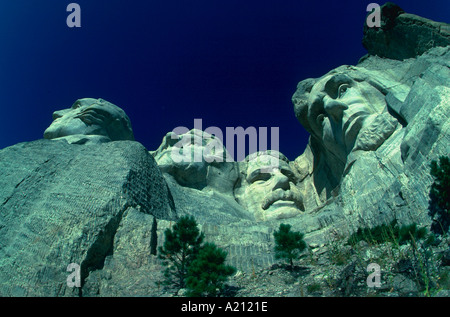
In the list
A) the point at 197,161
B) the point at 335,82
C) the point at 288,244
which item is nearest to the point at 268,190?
the point at 197,161

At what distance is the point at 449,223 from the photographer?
6.53m

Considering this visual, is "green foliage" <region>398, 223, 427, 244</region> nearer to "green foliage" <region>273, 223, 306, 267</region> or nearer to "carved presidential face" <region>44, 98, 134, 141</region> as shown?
"green foliage" <region>273, 223, 306, 267</region>

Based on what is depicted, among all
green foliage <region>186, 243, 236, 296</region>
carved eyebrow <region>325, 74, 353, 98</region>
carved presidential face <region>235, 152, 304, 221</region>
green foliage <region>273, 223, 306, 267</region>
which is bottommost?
green foliage <region>186, 243, 236, 296</region>

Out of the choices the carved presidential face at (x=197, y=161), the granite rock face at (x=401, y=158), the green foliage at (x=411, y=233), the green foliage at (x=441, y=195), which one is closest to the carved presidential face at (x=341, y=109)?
the granite rock face at (x=401, y=158)

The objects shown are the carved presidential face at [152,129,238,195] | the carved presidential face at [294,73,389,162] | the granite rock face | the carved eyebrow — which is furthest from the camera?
the carved presidential face at [152,129,238,195]

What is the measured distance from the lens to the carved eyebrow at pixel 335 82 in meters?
14.1

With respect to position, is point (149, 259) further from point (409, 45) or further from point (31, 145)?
point (409, 45)

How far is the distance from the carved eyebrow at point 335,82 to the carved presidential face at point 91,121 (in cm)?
818

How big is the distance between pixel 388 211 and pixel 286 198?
21.8 ft

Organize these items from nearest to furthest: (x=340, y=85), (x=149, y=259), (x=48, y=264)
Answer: (x=48, y=264) < (x=149, y=259) < (x=340, y=85)

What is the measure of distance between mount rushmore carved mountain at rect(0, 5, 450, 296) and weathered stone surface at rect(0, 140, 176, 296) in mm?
28

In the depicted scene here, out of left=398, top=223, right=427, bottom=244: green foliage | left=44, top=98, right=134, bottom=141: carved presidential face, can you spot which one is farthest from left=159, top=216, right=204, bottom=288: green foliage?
left=44, top=98, right=134, bottom=141: carved presidential face

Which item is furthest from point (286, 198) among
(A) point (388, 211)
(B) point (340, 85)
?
(A) point (388, 211)

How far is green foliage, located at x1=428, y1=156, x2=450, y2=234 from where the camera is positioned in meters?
6.45
